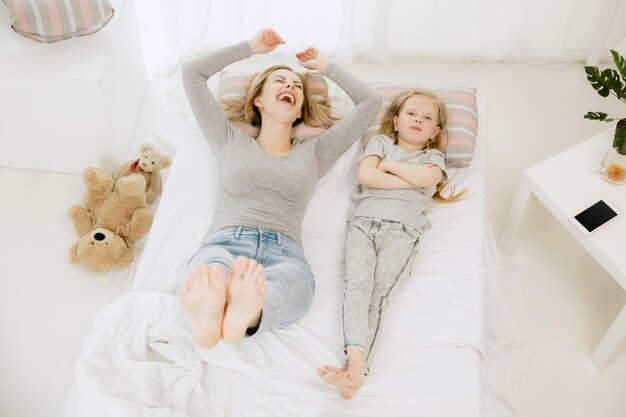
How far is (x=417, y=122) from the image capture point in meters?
2.21

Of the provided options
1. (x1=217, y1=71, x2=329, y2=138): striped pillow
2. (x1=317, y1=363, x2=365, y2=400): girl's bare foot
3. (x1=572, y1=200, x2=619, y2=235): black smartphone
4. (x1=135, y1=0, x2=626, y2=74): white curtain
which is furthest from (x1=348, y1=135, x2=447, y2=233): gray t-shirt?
(x1=135, y1=0, x2=626, y2=74): white curtain

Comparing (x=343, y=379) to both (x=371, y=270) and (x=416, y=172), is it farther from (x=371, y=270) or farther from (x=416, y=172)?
(x=416, y=172)

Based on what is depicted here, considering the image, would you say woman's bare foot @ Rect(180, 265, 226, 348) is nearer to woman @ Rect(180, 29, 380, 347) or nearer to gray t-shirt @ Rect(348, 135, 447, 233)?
woman @ Rect(180, 29, 380, 347)

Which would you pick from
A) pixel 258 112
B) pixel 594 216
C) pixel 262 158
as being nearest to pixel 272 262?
pixel 262 158

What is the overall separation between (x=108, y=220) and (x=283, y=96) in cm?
76

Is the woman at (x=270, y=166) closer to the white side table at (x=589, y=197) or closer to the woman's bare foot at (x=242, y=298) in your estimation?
the woman's bare foot at (x=242, y=298)

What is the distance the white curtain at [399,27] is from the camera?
2951 mm

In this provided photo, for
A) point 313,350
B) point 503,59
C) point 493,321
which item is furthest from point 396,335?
point 503,59

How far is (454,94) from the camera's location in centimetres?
238

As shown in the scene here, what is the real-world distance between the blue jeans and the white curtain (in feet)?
4.38

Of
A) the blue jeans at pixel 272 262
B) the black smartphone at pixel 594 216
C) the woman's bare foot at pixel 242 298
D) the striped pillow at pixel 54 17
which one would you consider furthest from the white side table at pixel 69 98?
the black smartphone at pixel 594 216

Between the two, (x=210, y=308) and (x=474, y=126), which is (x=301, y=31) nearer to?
(x=474, y=126)

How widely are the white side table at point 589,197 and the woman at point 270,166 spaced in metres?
0.59

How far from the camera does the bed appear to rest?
1.71m
